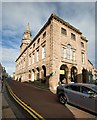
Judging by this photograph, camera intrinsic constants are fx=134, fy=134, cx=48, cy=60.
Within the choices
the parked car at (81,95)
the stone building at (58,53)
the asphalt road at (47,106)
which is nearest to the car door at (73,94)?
the parked car at (81,95)

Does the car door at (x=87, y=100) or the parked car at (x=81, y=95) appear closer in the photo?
the car door at (x=87, y=100)

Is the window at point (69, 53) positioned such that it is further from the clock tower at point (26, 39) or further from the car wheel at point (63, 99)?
the clock tower at point (26, 39)

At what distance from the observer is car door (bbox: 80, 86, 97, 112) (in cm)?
645

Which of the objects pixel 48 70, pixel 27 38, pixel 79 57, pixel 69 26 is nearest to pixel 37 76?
pixel 48 70

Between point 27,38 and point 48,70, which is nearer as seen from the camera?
point 48,70

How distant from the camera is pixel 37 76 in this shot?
27.0 meters

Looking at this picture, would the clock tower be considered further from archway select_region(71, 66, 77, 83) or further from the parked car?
the parked car

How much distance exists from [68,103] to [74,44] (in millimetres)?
18577

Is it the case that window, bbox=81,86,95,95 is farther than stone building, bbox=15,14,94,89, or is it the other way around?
stone building, bbox=15,14,94,89

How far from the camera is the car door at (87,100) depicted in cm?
645

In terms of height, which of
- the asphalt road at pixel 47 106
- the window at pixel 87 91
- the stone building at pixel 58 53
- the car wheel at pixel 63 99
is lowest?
the asphalt road at pixel 47 106

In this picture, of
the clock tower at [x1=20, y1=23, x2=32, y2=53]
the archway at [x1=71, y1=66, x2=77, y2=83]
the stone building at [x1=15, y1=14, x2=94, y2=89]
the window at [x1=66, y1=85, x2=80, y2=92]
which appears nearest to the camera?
the window at [x1=66, y1=85, x2=80, y2=92]

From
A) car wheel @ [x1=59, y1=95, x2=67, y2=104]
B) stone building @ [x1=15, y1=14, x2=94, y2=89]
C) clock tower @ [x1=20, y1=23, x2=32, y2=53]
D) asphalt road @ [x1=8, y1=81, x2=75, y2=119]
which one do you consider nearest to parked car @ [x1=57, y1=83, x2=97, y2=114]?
car wheel @ [x1=59, y1=95, x2=67, y2=104]

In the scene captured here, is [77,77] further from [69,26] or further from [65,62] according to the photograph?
[69,26]
